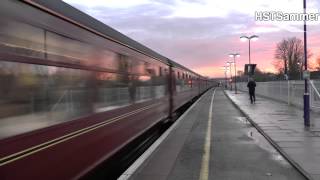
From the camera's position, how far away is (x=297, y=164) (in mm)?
10102

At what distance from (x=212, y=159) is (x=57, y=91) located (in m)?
5.50

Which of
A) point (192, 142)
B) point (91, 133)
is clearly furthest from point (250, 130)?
point (91, 133)

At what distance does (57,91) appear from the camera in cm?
636

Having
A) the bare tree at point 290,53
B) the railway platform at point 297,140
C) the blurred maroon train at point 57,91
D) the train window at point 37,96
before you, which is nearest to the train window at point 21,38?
the blurred maroon train at point 57,91

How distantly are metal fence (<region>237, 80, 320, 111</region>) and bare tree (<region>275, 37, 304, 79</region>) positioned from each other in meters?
73.4

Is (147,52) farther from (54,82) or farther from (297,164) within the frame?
(54,82)

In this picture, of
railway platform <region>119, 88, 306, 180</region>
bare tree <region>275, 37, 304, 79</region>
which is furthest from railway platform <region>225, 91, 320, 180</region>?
bare tree <region>275, 37, 304, 79</region>

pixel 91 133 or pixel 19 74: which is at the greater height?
pixel 19 74

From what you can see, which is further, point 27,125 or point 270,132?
point 270,132

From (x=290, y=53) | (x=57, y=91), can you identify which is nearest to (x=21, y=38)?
(x=57, y=91)

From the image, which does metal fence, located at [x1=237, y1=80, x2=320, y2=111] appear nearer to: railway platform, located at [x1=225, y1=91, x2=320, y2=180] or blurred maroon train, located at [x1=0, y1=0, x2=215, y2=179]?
railway platform, located at [x1=225, y1=91, x2=320, y2=180]

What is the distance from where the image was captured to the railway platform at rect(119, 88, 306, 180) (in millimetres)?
9391

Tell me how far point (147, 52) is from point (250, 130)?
4641 mm

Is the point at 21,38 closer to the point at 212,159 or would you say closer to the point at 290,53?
the point at 212,159
